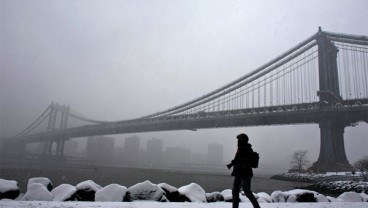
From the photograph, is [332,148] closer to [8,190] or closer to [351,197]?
[351,197]

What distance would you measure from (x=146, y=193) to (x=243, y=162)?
3170 millimetres

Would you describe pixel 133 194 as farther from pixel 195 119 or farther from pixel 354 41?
pixel 354 41

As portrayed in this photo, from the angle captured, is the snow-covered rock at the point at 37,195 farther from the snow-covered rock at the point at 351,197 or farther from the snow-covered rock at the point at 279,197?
the snow-covered rock at the point at 351,197

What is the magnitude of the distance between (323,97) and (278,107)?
4847mm

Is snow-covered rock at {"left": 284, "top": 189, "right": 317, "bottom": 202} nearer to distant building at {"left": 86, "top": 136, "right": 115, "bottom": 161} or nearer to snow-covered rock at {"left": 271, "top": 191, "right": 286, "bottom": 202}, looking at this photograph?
snow-covered rock at {"left": 271, "top": 191, "right": 286, "bottom": 202}

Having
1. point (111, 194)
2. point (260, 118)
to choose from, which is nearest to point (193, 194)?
point (111, 194)

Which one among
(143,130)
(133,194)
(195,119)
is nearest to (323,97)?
(195,119)

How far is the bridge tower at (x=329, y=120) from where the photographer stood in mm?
30078

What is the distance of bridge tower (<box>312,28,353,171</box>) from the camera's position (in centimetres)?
3008

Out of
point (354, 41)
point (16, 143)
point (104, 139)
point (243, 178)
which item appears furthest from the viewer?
point (104, 139)

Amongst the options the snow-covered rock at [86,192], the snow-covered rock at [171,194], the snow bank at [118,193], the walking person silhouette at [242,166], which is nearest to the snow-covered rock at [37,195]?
the snow bank at [118,193]

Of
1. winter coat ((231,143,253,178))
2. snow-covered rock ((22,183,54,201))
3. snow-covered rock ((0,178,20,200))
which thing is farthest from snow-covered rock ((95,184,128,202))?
winter coat ((231,143,253,178))

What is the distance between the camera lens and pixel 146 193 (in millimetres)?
6688

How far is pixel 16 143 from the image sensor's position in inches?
2628
